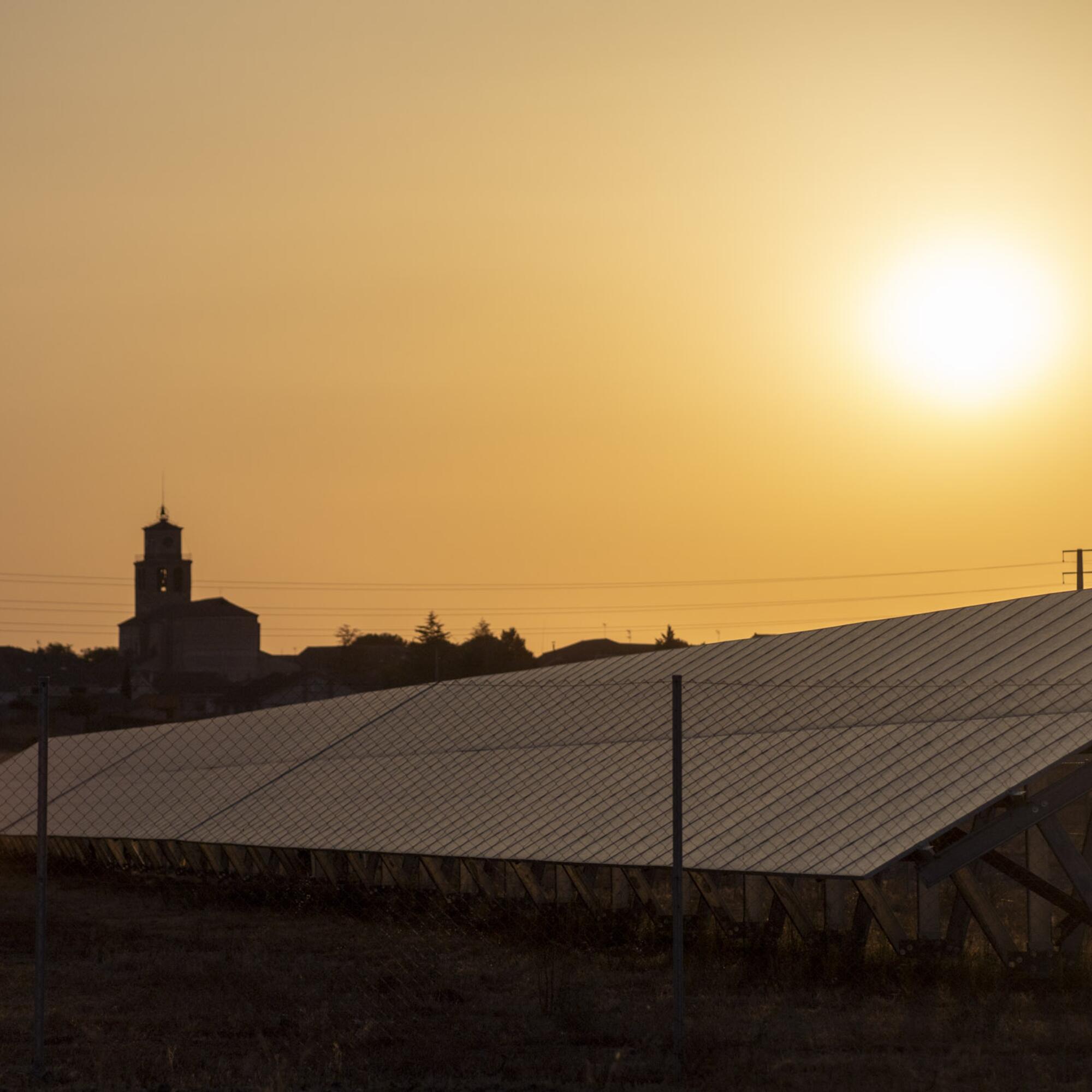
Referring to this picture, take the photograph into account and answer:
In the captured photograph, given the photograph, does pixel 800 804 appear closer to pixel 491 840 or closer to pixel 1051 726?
pixel 1051 726

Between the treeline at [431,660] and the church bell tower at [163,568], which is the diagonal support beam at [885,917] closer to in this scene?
the treeline at [431,660]

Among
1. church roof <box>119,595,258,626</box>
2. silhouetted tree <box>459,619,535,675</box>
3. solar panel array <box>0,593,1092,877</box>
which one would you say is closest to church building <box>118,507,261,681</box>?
church roof <box>119,595,258,626</box>

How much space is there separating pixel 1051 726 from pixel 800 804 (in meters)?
3.19

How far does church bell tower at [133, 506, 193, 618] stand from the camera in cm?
16888

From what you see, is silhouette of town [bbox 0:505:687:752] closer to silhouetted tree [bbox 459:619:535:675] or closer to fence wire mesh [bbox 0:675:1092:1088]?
silhouetted tree [bbox 459:619:535:675]

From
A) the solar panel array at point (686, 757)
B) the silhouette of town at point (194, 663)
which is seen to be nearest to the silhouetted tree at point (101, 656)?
the silhouette of town at point (194, 663)

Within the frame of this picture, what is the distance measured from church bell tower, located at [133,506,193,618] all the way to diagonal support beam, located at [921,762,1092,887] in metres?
155

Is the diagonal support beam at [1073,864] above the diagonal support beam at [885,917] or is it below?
above

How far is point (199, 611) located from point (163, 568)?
10.4 meters

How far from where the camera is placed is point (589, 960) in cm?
2175

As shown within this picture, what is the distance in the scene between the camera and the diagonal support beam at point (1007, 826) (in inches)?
725

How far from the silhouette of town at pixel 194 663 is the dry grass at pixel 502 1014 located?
7276cm

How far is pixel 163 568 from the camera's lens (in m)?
169

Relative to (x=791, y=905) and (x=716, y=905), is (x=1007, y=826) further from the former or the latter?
(x=716, y=905)
